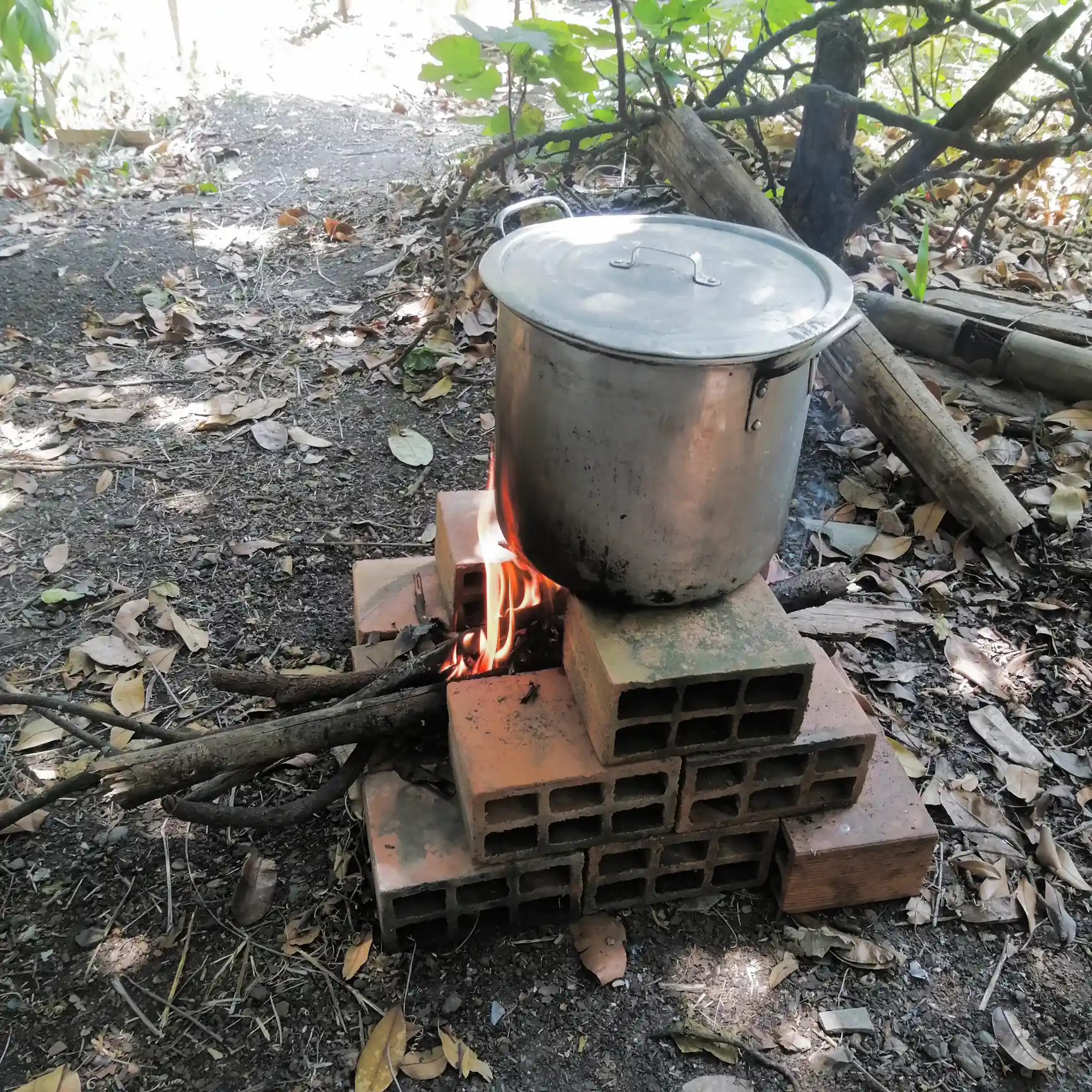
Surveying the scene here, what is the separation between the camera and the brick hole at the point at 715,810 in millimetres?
2199

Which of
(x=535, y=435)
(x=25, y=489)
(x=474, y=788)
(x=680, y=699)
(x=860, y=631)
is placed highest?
(x=535, y=435)

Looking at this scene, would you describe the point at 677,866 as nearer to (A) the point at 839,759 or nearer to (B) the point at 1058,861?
(A) the point at 839,759

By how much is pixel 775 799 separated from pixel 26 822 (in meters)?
1.92

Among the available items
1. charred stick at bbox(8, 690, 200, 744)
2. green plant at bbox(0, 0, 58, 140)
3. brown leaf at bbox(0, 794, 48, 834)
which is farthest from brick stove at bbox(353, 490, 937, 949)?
green plant at bbox(0, 0, 58, 140)

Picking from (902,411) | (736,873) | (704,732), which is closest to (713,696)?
(704,732)

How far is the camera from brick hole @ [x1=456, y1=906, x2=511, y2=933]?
224 cm

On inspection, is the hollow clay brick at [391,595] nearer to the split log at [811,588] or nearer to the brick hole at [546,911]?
the brick hole at [546,911]

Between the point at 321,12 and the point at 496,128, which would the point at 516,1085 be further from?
the point at 321,12

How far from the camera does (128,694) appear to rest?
285 cm

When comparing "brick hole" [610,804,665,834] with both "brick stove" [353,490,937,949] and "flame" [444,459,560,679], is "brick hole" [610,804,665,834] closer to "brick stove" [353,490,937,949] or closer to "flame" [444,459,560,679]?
"brick stove" [353,490,937,949]

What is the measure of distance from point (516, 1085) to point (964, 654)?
1.96m

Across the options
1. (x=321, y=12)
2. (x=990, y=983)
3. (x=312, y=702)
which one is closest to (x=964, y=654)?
(x=990, y=983)

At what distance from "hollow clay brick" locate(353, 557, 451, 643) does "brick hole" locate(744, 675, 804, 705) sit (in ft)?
3.09

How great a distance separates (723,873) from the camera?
236cm
